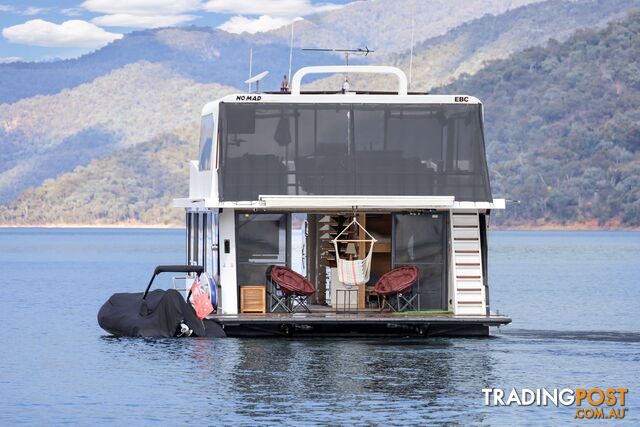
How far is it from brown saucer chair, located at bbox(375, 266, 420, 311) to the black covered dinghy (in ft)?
9.79

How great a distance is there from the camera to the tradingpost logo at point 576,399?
20297 mm

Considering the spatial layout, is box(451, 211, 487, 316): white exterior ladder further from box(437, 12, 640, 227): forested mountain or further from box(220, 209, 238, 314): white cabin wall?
box(437, 12, 640, 227): forested mountain

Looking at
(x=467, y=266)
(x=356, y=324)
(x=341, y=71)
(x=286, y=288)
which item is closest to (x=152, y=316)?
(x=286, y=288)

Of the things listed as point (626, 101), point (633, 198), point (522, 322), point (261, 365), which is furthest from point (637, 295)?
point (626, 101)

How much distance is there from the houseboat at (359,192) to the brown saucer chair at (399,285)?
0.08 ft

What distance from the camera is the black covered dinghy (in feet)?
85.6

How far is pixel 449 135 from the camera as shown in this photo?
2622cm

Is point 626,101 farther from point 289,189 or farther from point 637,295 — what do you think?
point 289,189

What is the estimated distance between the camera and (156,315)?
26.8m

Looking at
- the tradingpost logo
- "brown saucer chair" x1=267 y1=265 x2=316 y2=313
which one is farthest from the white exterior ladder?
the tradingpost logo

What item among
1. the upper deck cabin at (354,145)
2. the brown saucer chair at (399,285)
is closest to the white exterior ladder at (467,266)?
→ the upper deck cabin at (354,145)

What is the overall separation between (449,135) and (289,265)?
3.75 metres

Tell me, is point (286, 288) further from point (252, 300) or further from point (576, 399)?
point (576, 399)

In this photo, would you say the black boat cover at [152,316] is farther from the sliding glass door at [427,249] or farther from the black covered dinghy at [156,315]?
the sliding glass door at [427,249]
